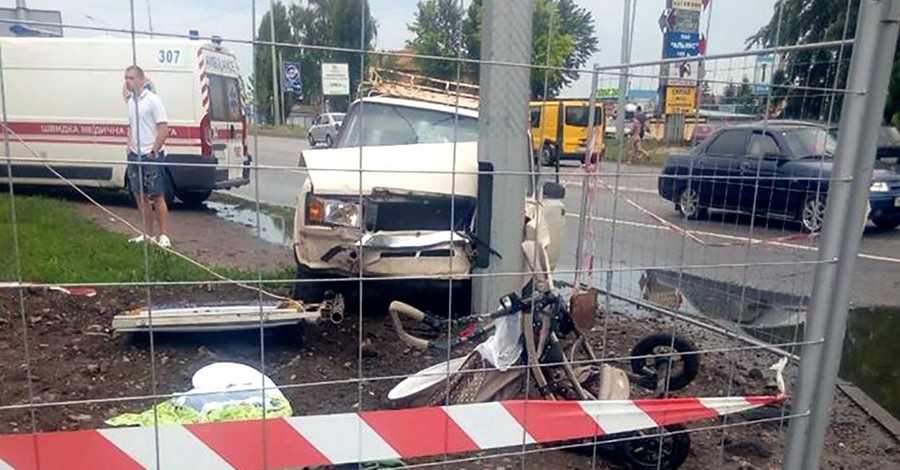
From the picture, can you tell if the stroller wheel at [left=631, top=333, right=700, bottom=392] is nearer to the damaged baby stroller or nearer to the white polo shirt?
the damaged baby stroller

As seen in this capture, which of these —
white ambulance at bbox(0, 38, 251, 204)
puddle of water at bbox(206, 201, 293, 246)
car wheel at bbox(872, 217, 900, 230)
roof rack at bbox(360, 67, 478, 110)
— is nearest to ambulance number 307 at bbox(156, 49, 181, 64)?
white ambulance at bbox(0, 38, 251, 204)

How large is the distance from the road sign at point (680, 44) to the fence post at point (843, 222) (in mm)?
2132

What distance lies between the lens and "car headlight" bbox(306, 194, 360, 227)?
424 centimetres

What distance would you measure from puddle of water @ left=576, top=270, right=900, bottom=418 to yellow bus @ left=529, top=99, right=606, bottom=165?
2.98 ft

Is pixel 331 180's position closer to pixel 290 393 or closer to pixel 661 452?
pixel 290 393

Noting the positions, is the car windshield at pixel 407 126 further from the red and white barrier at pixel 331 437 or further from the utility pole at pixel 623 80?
the red and white barrier at pixel 331 437

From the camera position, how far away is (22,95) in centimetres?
281

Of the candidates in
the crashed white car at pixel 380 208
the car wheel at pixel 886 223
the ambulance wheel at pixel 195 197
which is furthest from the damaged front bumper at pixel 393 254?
the car wheel at pixel 886 223

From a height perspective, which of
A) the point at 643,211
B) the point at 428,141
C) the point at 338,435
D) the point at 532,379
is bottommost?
the point at 532,379

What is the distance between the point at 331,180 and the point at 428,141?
0.89 metres

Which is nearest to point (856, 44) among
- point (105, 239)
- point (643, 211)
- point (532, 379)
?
point (532, 379)

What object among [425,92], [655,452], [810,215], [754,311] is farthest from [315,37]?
[754,311]

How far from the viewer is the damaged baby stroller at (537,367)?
9.11 feet

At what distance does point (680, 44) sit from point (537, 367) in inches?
98.4
